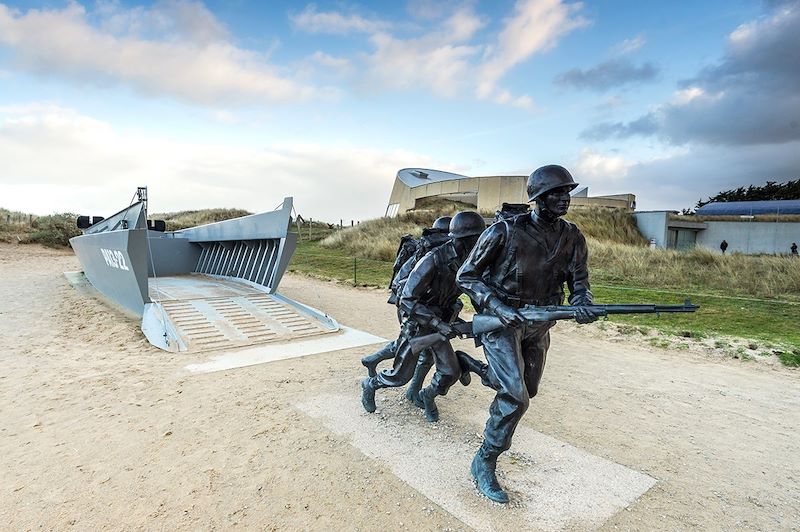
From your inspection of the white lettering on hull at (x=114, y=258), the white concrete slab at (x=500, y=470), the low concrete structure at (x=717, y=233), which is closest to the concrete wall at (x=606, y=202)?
the low concrete structure at (x=717, y=233)

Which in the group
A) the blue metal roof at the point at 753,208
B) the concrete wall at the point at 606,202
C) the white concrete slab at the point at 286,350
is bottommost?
the white concrete slab at the point at 286,350

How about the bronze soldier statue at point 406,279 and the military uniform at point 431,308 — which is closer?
the military uniform at point 431,308

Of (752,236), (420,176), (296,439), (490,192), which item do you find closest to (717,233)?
(752,236)

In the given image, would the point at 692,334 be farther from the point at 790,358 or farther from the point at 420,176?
the point at 420,176

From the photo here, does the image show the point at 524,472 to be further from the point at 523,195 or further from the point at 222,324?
the point at 523,195

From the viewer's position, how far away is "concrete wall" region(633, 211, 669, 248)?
28.9 m

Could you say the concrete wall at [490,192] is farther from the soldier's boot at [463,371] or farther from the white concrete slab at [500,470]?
the white concrete slab at [500,470]

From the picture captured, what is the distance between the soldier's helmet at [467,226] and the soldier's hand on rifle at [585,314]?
135cm

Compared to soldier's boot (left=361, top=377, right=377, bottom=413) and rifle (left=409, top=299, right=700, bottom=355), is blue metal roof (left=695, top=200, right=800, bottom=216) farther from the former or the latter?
rifle (left=409, top=299, right=700, bottom=355)

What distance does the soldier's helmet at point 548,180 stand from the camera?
325 cm

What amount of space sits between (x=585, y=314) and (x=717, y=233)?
33618 millimetres

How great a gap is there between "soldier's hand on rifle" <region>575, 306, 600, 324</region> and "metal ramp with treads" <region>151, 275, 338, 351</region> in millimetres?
6170

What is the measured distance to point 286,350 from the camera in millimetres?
7707

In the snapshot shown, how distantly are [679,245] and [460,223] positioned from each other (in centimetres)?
3115
